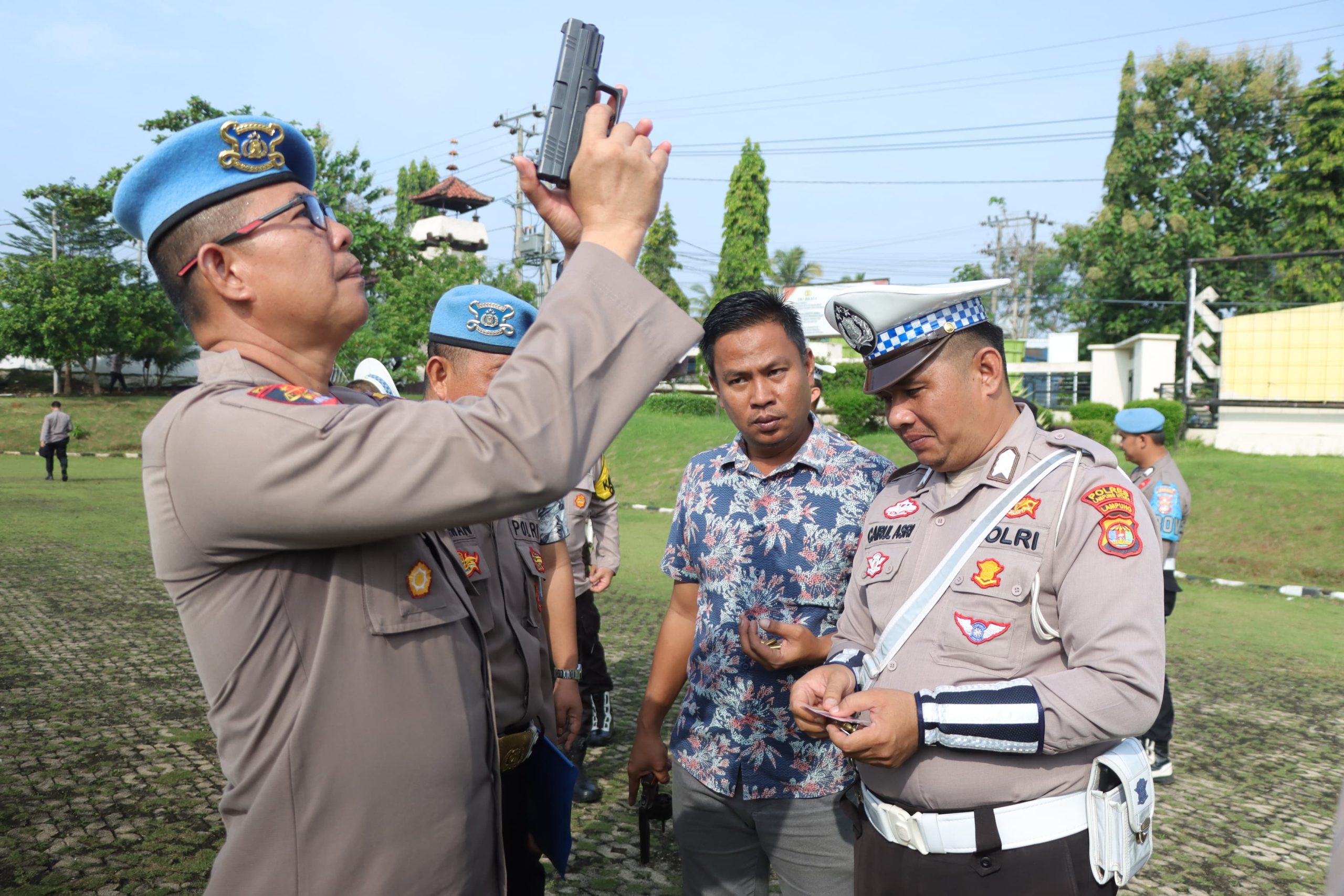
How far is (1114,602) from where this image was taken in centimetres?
197

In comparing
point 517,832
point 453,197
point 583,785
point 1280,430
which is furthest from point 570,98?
point 453,197

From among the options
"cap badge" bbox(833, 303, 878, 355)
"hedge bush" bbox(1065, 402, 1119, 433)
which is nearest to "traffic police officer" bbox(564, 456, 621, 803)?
"cap badge" bbox(833, 303, 878, 355)

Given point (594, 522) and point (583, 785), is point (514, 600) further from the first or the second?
point (594, 522)

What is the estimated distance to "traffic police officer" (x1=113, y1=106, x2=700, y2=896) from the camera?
1239mm

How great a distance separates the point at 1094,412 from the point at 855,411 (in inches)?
219

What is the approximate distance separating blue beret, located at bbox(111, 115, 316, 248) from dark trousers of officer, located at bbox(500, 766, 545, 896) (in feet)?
5.31

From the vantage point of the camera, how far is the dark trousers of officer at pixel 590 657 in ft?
19.4

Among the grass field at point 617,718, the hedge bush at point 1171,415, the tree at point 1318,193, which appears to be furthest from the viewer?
the tree at point 1318,193

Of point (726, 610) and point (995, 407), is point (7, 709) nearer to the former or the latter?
point (726, 610)

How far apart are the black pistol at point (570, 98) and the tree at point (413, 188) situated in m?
65.1

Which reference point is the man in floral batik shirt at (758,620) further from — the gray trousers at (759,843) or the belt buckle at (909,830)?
the belt buckle at (909,830)

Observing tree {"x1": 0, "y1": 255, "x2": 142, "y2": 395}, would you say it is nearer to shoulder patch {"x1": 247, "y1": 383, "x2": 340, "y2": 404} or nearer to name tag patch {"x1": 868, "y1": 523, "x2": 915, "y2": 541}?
name tag patch {"x1": 868, "y1": 523, "x2": 915, "y2": 541}

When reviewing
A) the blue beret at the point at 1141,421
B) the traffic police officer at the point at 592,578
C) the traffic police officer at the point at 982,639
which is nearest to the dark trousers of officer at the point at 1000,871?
the traffic police officer at the point at 982,639

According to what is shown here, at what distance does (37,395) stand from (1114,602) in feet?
165
